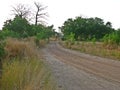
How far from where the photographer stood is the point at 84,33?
10856 cm

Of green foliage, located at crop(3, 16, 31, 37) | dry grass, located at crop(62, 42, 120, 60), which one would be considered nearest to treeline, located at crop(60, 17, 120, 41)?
green foliage, located at crop(3, 16, 31, 37)

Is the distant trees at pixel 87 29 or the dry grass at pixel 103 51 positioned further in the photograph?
the distant trees at pixel 87 29

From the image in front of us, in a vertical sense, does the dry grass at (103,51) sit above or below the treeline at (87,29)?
below

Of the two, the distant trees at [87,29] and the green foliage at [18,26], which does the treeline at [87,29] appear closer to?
the distant trees at [87,29]

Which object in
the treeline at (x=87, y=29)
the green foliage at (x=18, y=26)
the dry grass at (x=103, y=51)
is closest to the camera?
the dry grass at (x=103, y=51)

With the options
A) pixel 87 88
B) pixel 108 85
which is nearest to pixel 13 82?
pixel 87 88

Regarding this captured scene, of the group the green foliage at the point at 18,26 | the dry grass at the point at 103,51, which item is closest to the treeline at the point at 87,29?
the green foliage at the point at 18,26

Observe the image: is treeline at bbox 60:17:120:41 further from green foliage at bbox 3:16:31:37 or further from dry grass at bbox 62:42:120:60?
dry grass at bbox 62:42:120:60

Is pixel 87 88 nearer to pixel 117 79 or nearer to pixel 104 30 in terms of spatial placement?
pixel 117 79

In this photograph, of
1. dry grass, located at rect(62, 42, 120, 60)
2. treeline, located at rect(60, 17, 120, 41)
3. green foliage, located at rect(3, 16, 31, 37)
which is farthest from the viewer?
treeline, located at rect(60, 17, 120, 41)

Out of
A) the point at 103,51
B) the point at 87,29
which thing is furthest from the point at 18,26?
the point at 87,29

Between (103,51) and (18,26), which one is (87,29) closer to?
(18,26)

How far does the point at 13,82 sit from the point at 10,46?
12.1 m

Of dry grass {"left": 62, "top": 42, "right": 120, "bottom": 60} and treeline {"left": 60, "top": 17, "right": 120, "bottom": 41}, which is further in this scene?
treeline {"left": 60, "top": 17, "right": 120, "bottom": 41}
